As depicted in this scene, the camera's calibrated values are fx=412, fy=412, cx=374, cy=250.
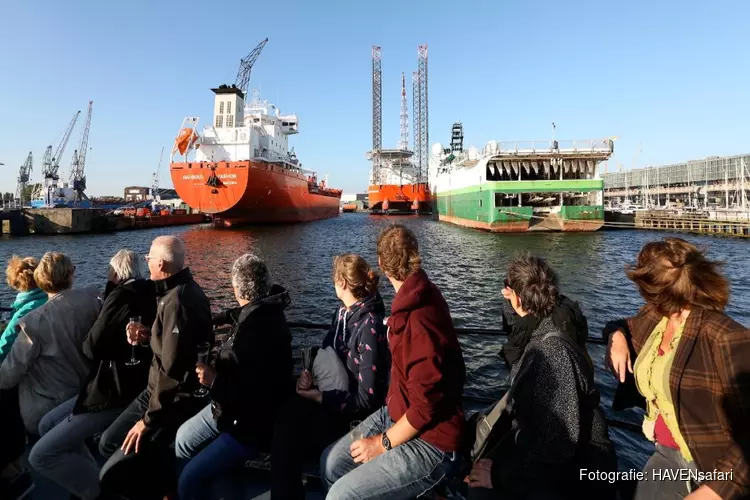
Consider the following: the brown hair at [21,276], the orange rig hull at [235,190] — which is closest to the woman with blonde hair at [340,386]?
the brown hair at [21,276]

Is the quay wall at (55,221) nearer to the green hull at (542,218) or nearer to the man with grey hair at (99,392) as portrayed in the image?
the green hull at (542,218)

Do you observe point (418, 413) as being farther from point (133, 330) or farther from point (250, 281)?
point (133, 330)

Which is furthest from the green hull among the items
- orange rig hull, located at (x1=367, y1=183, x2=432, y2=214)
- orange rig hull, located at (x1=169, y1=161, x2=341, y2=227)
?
orange rig hull, located at (x1=367, y1=183, x2=432, y2=214)

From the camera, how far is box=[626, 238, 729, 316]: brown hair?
1.65m

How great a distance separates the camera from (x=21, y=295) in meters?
3.12

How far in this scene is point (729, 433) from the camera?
1.50 meters

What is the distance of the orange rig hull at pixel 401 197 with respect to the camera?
237 ft

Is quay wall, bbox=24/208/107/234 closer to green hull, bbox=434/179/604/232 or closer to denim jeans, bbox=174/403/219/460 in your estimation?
green hull, bbox=434/179/604/232

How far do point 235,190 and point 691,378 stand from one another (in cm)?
3525

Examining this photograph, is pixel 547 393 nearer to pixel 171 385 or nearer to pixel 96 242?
pixel 171 385

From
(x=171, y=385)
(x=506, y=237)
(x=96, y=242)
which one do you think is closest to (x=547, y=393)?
(x=171, y=385)

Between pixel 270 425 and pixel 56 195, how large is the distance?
255ft

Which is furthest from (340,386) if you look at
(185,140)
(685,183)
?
(685,183)

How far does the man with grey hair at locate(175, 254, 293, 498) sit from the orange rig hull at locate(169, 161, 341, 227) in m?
33.2
